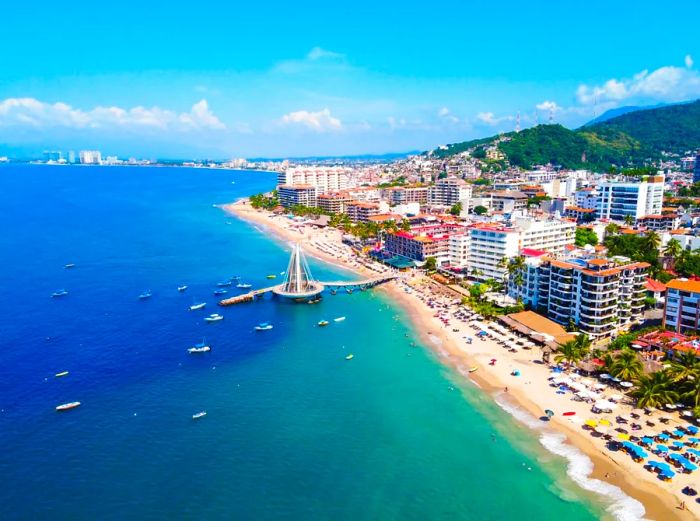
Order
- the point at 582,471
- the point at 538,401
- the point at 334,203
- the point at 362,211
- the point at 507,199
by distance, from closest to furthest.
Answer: the point at 582,471 < the point at 538,401 < the point at 507,199 < the point at 362,211 < the point at 334,203

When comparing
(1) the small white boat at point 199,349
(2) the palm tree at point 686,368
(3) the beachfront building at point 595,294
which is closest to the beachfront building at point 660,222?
(3) the beachfront building at point 595,294

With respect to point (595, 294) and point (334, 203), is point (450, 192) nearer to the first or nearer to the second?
point (334, 203)

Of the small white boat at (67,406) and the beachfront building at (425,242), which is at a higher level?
the beachfront building at (425,242)

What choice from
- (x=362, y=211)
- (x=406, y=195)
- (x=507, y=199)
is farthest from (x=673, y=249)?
(x=406, y=195)

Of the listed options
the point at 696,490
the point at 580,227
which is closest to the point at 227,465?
the point at 696,490

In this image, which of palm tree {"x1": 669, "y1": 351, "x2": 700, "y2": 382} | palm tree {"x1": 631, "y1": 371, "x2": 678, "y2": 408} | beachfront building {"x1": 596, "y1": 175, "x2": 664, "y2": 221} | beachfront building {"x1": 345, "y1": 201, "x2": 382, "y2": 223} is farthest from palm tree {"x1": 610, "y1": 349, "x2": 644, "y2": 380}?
beachfront building {"x1": 345, "y1": 201, "x2": 382, "y2": 223}

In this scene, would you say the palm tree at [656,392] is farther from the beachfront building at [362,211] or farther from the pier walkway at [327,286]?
the beachfront building at [362,211]

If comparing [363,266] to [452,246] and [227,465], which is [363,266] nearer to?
[452,246]
